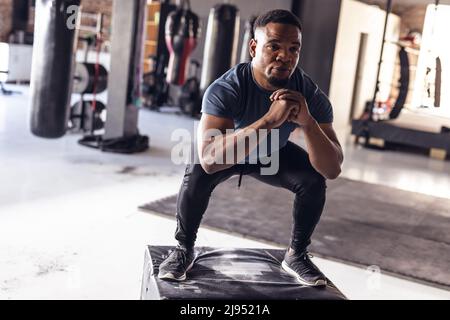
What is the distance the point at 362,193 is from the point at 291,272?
102 inches

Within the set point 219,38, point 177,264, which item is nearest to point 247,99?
point 177,264

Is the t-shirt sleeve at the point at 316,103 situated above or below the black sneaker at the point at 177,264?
above

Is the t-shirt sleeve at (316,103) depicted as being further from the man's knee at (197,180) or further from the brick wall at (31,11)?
the brick wall at (31,11)

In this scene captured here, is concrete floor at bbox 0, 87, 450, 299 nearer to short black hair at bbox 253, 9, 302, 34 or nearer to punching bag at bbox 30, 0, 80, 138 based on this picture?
punching bag at bbox 30, 0, 80, 138

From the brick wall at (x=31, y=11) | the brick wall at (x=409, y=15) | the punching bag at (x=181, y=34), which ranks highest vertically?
the brick wall at (x=409, y=15)

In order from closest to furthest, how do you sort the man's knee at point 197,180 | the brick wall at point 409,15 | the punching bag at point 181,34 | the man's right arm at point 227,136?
the man's right arm at point 227,136 < the man's knee at point 197,180 < the punching bag at point 181,34 < the brick wall at point 409,15

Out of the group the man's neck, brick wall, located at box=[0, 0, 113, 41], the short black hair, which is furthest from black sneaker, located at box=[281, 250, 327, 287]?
brick wall, located at box=[0, 0, 113, 41]

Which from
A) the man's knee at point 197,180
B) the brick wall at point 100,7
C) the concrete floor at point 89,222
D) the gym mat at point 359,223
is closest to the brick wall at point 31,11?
the brick wall at point 100,7

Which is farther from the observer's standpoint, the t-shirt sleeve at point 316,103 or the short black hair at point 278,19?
the t-shirt sleeve at point 316,103

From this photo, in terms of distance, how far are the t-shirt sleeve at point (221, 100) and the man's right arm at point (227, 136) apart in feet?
0.06

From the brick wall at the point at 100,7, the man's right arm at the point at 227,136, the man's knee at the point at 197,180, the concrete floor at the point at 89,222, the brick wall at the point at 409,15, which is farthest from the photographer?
the brick wall at the point at 409,15

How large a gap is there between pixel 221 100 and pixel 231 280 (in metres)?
0.63

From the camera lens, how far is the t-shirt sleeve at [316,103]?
6.26 feet

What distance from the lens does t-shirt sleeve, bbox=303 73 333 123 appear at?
75.1 inches
